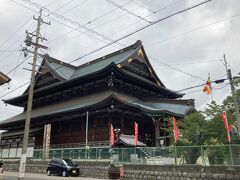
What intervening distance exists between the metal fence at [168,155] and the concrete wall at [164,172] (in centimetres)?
61

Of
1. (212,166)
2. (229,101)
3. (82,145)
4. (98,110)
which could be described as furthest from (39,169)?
(229,101)

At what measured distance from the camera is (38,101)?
Result: 43.8 metres

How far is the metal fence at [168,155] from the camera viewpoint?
16000mm

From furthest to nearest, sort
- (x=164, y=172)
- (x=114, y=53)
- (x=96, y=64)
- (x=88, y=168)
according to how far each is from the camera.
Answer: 1. (x=96, y=64)
2. (x=114, y=53)
3. (x=88, y=168)
4. (x=164, y=172)

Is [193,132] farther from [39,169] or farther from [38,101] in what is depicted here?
[38,101]

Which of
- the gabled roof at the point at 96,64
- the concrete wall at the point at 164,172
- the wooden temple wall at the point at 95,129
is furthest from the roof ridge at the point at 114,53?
the concrete wall at the point at 164,172

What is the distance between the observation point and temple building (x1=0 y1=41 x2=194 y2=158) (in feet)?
95.3

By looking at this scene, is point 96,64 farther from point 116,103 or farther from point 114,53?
point 116,103

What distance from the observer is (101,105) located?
91.2ft

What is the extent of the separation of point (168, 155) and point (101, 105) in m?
10.5

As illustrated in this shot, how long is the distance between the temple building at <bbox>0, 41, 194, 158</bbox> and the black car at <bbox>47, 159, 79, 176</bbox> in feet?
16.9

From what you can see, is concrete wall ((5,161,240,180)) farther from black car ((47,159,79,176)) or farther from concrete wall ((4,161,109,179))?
black car ((47,159,79,176))

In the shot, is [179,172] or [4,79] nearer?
[4,79]

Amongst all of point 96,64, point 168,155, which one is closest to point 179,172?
point 168,155
